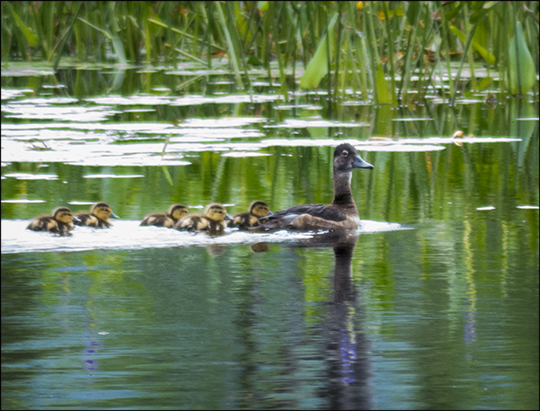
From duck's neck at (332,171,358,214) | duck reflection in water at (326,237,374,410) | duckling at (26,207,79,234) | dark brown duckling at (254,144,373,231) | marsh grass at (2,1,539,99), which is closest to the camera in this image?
duck reflection in water at (326,237,374,410)

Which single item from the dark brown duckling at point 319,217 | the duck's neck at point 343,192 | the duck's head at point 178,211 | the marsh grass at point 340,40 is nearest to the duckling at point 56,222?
the duck's head at point 178,211

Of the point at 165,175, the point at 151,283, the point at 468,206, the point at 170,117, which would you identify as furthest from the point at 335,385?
the point at 170,117

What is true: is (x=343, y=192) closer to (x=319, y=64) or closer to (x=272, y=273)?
(x=272, y=273)

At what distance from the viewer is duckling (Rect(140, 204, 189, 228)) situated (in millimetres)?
4448

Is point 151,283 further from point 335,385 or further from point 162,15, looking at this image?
point 162,15

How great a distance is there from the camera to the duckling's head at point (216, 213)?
4531 mm

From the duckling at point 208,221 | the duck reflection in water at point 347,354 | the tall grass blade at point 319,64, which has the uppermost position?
the tall grass blade at point 319,64

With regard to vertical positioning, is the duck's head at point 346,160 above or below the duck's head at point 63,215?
above

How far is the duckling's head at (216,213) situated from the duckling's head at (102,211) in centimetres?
Answer: 39

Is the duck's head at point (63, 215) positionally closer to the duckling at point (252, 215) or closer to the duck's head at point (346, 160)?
the duckling at point (252, 215)

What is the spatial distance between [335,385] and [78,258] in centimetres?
176

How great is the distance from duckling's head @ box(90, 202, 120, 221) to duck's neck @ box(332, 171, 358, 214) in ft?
3.26

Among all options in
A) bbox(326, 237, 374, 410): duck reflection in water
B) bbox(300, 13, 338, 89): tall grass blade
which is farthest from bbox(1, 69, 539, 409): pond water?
bbox(300, 13, 338, 89): tall grass blade

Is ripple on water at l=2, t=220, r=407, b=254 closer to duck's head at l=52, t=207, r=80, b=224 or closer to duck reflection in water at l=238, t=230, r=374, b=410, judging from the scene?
duck's head at l=52, t=207, r=80, b=224
